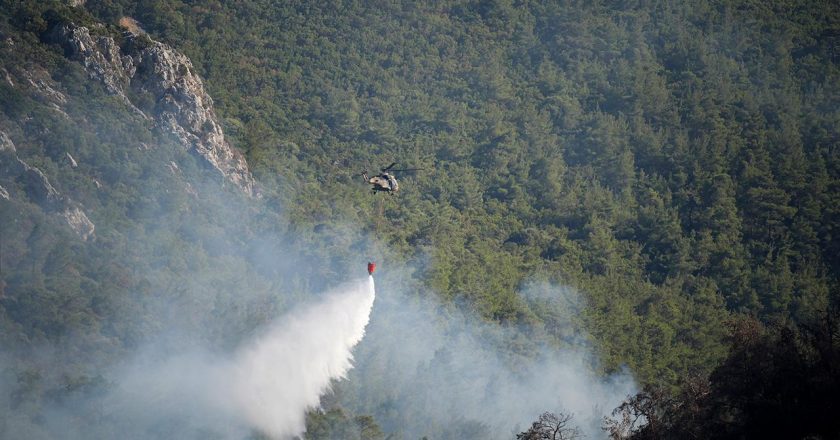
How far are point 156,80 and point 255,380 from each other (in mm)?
29182

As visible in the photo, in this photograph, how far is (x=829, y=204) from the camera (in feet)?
352

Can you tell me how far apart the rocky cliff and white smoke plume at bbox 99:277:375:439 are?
19931 millimetres

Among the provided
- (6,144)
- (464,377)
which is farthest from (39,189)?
(464,377)

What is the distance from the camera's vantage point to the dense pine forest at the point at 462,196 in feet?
208

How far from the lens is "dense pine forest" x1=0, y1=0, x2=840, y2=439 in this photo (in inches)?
2495

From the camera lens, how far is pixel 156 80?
79062 mm

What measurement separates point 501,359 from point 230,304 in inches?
831

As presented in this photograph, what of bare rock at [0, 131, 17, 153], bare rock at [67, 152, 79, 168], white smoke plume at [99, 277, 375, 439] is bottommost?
white smoke plume at [99, 277, 375, 439]

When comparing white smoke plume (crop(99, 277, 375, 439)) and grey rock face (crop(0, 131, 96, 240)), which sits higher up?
grey rock face (crop(0, 131, 96, 240))

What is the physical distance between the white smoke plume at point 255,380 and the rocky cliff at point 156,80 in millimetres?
19931

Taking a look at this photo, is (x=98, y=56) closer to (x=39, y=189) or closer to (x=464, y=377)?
(x=39, y=189)

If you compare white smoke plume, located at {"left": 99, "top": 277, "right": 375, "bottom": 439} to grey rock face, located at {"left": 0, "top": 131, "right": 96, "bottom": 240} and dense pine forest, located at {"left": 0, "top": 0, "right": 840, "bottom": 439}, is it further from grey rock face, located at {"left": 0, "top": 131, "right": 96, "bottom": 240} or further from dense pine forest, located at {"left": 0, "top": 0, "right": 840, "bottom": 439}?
grey rock face, located at {"left": 0, "top": 131, "right": 96, "bottom": 240}

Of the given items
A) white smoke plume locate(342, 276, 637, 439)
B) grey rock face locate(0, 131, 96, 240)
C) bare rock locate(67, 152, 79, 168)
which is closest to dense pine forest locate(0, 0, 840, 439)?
grey rock face locate(0, 131, 96, 240)

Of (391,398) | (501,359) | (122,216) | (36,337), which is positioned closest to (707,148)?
(501,359)
